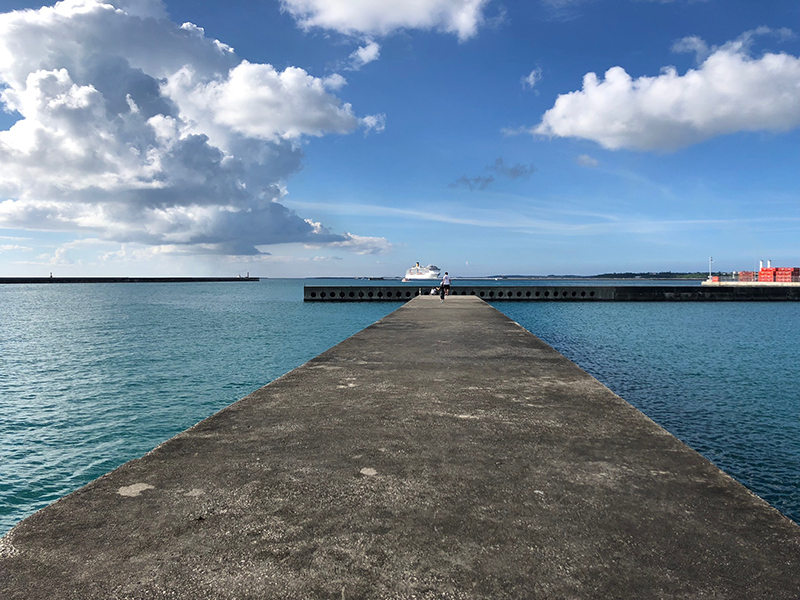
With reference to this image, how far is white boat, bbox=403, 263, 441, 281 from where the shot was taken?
6412 inches

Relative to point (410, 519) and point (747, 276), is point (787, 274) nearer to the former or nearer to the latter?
point (747, 276)

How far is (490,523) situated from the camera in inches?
109

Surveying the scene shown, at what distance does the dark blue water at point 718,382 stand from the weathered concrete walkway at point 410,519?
4174mm

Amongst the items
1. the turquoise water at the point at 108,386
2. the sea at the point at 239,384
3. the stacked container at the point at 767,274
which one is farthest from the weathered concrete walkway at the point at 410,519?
the stacked container at the point at 767,274

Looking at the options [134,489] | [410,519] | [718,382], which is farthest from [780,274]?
[134,489]

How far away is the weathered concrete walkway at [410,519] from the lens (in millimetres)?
2271

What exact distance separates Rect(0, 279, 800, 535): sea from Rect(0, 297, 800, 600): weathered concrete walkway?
4.31 m

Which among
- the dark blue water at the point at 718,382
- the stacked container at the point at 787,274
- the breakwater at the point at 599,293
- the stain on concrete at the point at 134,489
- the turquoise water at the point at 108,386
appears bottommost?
the turquoise water at the point at 108,386

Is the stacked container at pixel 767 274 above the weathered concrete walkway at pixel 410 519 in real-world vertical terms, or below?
above

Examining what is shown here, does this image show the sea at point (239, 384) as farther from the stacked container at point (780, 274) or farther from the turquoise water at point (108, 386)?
the stacked container at point (780, 274)

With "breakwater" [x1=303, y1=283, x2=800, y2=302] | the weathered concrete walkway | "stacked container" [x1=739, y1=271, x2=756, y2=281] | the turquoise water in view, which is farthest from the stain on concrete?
"stacked container" [x1=739, y1=271, x2=756, y2=281]

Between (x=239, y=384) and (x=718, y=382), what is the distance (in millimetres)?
14222

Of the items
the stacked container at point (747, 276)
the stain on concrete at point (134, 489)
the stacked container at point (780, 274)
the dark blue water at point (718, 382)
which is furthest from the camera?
the stacked container at point (747, 276)

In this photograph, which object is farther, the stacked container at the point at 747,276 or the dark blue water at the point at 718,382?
the stacked container at the point at 747,276
